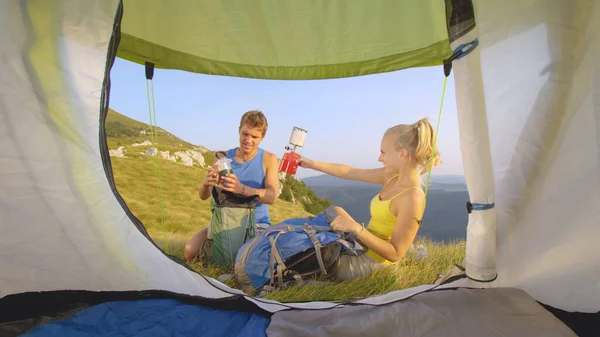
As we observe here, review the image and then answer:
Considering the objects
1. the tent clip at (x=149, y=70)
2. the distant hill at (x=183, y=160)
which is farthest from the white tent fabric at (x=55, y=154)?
the distant hill at (x=183, y=160)

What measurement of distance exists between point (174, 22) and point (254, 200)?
1136 millimetres

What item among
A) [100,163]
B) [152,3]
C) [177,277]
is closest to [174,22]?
[152,3]

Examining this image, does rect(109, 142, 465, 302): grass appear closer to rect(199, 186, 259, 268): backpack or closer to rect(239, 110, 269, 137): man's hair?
rect(199, 186, 259, 268): backpack

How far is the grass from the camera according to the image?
1.80 m

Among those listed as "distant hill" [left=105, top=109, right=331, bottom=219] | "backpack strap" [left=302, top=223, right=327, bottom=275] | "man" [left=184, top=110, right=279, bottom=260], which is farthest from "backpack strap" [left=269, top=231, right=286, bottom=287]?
"distant hill" [left=105, top=109, right=331, bottom=219]

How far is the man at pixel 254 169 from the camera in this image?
2373mm

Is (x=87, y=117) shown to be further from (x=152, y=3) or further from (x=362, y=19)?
(x=362, y=19)

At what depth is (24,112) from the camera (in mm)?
1266

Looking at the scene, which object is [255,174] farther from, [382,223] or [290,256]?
[382,223]

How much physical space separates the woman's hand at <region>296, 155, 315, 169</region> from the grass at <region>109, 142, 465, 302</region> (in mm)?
657

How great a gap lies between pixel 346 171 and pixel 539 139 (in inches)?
51.0

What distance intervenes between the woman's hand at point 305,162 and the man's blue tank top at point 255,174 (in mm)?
277

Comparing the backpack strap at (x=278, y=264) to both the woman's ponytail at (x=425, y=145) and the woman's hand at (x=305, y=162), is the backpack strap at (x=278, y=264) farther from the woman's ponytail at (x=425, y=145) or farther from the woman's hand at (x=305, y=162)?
the woman's ponytail at (x=425, y=145)

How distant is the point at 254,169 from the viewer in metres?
2.44
